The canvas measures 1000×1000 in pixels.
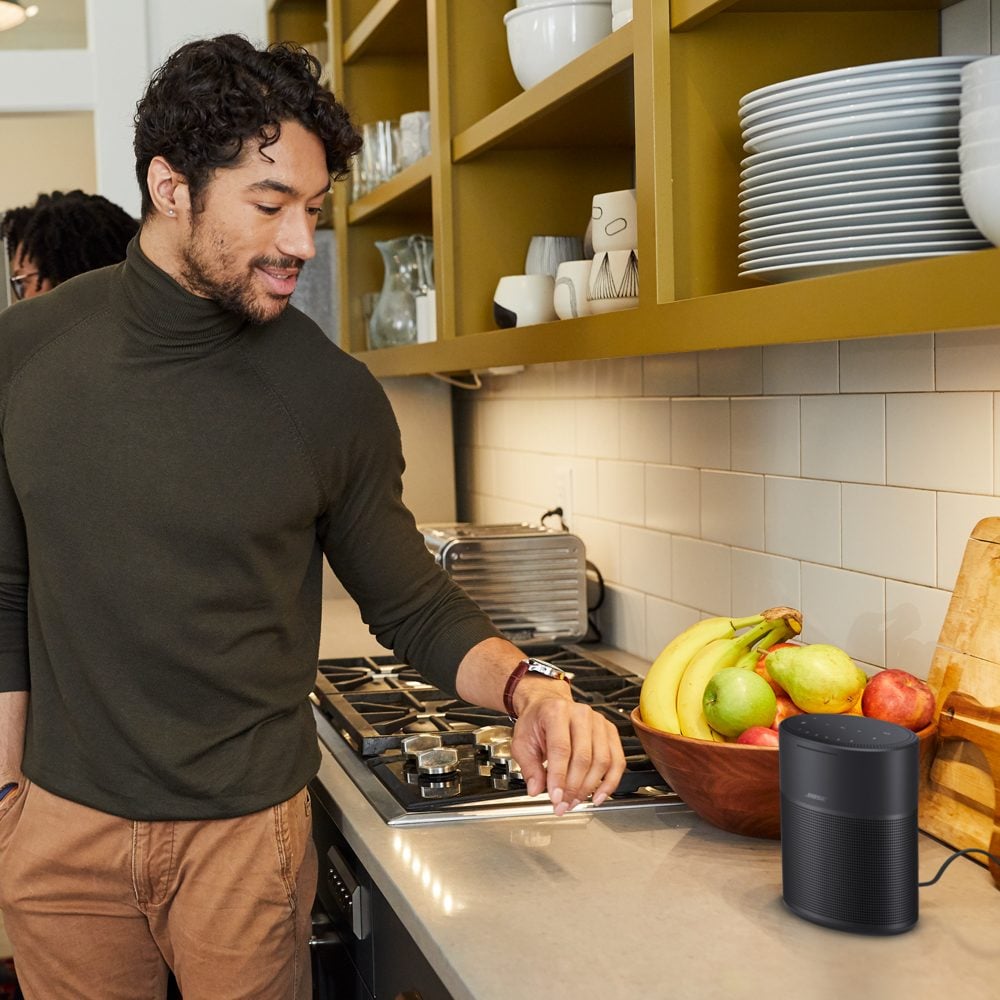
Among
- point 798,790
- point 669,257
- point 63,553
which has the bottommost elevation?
point 798,790

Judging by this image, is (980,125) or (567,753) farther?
(567,753)

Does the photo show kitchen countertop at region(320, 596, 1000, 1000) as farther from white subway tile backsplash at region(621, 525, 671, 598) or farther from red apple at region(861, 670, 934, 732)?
white subway tile backsplash at region(621, 525, 671, 598)

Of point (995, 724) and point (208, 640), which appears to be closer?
point (995, 724)

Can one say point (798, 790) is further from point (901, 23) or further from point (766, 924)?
point (901, 23)

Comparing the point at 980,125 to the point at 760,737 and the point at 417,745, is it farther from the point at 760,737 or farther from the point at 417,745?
the point at 417,745

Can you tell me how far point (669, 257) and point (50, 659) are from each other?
83 cm

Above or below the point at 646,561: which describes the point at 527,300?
above

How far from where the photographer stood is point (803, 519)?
1815 mm

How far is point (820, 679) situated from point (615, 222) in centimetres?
65

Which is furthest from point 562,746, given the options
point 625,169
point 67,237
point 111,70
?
point 111,70

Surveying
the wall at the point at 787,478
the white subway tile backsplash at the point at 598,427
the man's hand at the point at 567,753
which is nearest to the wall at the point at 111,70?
the wall at the point at 787,478

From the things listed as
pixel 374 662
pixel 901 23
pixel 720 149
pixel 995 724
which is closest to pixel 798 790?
pixel 995 724

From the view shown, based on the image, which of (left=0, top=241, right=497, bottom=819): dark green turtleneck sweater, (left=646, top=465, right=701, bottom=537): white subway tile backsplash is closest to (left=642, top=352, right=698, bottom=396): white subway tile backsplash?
(left=646, top=465, right=701, bottom=537): white subway tile backsplash

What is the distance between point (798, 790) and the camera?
1154 mm
